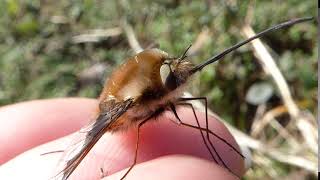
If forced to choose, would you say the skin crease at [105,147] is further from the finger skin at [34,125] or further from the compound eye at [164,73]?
the compound eye at [164,73]

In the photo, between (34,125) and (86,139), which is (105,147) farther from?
(34,125)

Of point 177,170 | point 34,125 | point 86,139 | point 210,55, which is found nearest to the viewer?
point 177,170

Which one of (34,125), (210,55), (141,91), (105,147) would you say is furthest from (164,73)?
(210,55)


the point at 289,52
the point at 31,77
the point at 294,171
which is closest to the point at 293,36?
the point at 289,52

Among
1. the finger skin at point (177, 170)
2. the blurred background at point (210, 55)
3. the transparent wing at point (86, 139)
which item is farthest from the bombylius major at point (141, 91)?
the blurred background at point (210, 55)

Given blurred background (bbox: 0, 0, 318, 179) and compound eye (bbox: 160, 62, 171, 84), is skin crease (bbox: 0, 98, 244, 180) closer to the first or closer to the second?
compound eye (bbox: 160, 62, 171, 84)

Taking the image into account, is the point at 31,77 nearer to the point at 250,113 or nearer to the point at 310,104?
the point at 250,113

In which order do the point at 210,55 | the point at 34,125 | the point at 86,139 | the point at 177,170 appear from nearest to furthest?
the point at 177,170, the point at 86,139, the point at 34,125, the point at 210,55
